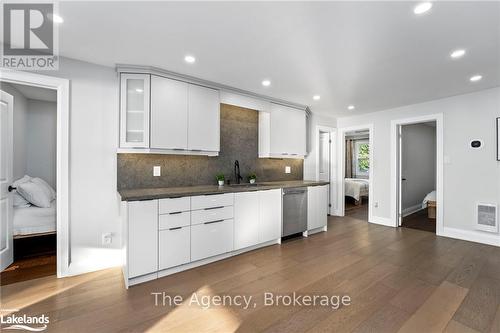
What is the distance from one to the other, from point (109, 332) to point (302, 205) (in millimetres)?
2915

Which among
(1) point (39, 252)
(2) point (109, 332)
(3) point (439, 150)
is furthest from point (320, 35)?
(1) point (39, 252)

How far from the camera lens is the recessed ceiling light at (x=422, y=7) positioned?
1.60 m

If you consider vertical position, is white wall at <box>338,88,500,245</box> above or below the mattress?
above

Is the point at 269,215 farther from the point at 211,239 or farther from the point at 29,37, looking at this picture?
the point at 29,37

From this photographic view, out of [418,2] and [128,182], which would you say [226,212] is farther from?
[418,2]

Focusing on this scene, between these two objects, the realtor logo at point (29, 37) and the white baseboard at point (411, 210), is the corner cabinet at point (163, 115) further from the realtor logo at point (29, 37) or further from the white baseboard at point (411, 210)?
the white baseboard at point (411, 210)

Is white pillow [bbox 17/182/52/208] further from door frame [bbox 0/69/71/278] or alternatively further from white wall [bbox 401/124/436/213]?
→ white wall [bbox 401/124/436/213]

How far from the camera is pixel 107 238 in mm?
2629

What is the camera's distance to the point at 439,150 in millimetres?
3885

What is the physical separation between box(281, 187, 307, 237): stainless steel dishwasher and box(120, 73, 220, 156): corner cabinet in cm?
150

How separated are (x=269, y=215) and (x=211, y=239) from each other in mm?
984

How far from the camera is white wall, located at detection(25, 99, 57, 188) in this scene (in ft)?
13.0

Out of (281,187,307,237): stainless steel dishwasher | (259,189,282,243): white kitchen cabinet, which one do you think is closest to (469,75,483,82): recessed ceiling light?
(281,187,307,237): stainless steel dishwasher

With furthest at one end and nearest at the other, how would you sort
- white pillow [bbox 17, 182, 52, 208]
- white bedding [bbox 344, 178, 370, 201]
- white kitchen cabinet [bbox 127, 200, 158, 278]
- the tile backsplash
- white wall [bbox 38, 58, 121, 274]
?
1. white bedding [bbox 344, 178, 370, 201]
2. white pillow [bbox 17, 182, 52, 208]
3. the tile backsplash
4. white wall [bbox 38, 58, 121, 274]
5. white kitchen cabinet [bbox 127, 200, 158, 278]
